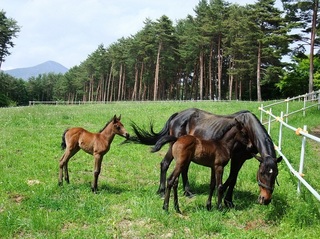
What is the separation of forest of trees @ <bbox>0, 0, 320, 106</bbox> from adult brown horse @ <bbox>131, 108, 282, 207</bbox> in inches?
1086

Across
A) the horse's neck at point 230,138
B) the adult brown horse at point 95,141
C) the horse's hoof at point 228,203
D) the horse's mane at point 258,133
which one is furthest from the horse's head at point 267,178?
the adult brown horse at point 95,141

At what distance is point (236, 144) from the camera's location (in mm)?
6688

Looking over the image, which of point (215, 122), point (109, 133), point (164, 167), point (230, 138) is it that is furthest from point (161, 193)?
point (215, 122)

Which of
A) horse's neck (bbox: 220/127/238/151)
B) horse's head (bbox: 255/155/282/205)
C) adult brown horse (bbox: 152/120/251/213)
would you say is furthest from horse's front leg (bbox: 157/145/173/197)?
horse's head (bbox: 255/155/282/205)

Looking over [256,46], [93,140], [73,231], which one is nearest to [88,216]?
[73,231]

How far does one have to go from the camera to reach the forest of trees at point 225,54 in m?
38.2

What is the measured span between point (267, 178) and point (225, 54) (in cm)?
4600

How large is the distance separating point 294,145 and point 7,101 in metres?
59.9

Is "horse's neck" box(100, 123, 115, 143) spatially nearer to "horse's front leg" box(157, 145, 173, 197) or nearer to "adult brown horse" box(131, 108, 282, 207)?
"adult brown horse" box(131, 108, 282, 207)

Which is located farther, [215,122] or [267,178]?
[215,122]

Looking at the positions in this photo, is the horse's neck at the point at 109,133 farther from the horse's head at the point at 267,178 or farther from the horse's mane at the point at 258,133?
the horse's head at the point at 267,178

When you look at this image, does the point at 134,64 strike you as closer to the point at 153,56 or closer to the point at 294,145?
the point at 153,56

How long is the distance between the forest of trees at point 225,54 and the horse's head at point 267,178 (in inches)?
1152

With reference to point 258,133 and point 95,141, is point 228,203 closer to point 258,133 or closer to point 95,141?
point 258,133
